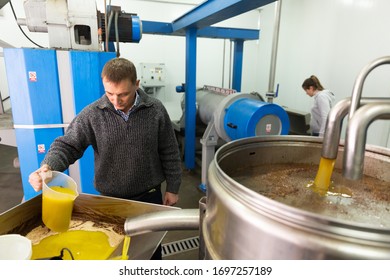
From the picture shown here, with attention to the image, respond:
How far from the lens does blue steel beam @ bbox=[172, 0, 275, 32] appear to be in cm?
159

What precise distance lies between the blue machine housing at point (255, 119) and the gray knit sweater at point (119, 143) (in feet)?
2.77

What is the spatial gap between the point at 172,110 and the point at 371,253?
4.52 m

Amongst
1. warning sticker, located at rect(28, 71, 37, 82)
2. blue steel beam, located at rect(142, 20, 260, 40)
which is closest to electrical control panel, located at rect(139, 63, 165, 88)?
blue steel beam, located at rect(142, 20, 260, 40)

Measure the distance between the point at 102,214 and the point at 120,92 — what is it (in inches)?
18.2

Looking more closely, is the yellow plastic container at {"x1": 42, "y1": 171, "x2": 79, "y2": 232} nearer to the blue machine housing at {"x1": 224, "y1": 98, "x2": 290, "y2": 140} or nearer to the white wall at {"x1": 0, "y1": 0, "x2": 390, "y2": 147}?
the blue machine housing at {"x1": 224, "y1": 98, "x2": 290, "y2": 140}

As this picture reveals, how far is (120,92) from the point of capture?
1.01 metres

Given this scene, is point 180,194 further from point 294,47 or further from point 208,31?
point 294,47

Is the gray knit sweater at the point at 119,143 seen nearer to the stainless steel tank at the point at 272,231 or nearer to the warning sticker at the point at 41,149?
the stainless steel tank at the point at 272,231

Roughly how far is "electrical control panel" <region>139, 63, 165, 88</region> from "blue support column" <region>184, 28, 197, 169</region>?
1.54 meters

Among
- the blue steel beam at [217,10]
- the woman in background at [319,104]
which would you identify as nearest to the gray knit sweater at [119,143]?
the blue steel beam at [217,10]

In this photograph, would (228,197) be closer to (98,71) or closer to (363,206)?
(363,206)

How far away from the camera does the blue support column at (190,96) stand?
2723 mm
